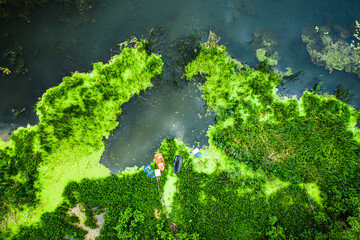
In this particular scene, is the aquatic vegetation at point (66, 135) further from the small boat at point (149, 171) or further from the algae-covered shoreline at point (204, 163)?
the small boat at point (149, 171)

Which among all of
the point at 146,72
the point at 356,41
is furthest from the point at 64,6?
the point at 356,41

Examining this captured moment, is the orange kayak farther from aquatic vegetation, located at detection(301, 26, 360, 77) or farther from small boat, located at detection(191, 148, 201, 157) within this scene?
aquatic vegetation, located at detection(301, 26, 360, 77)

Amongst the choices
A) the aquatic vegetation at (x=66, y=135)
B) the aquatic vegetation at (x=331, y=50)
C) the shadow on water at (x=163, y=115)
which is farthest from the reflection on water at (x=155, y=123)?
the aquatic vegetation at (x=331, y=50)

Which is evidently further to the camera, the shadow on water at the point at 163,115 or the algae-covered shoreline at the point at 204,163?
the shadow on water at the point at 163,115

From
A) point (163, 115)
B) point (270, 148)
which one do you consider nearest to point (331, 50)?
point (270, 148)

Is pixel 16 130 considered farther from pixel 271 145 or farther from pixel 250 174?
pixel 271 145

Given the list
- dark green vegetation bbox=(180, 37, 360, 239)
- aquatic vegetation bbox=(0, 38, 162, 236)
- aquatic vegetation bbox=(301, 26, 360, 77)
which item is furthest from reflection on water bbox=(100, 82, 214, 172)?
aquatic vegetation bbox=(301, 26, 360, 77)

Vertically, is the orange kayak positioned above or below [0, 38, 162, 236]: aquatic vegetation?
below

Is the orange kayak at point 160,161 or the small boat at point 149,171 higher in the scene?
the orange kayak at point 160,161
